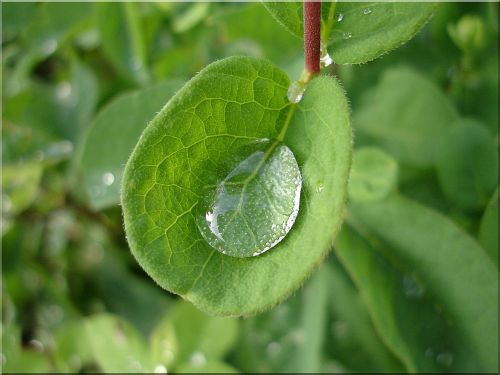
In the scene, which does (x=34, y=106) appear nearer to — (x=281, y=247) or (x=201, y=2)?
(x=201, y=2)

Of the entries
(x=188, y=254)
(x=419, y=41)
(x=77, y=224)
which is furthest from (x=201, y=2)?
(x=188, y=254)

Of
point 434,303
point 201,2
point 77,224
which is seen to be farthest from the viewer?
point 77,224

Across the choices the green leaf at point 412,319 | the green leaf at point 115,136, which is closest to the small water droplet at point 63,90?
the green leaf at point 115,136

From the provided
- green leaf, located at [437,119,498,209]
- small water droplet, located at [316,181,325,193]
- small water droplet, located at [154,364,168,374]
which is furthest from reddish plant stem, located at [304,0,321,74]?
small water droplet, located at [154,364,168,374]

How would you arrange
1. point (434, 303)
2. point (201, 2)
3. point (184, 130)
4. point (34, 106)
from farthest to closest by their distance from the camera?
1. point (34, 106)
2. point (201, 2)
3. point (434, 303)
4. point (184, 130)

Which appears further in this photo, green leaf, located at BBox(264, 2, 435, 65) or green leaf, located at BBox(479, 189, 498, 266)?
green leaf, located at BBox(479, 189, 498, 266)

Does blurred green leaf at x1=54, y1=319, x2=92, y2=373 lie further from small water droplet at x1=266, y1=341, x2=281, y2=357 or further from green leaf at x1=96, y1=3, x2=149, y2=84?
green leaf at x1=96, y1=3, x2=149, y2=84

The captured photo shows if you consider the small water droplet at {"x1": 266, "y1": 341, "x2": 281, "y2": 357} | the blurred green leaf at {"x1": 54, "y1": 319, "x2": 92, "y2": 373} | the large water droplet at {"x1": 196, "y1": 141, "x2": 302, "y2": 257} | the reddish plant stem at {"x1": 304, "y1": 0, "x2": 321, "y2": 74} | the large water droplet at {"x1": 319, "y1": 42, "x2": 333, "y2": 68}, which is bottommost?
the small water droplet at {"x1": 266, "y1": 341, "x2": 281, "y2": 357}

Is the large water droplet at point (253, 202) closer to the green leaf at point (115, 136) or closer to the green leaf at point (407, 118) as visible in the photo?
the green leaf at point (115, 136)
